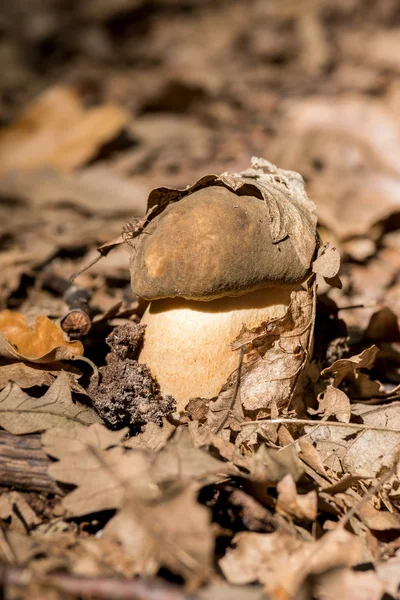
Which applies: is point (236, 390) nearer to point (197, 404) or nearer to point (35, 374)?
point (197, 404)

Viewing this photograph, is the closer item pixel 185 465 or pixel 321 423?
pixel 185 465

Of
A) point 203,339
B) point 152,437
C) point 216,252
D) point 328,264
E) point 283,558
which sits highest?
point 216,252

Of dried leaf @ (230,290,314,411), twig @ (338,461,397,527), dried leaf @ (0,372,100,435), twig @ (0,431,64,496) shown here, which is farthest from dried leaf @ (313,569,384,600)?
dried leaf @ (0,372,100,435)

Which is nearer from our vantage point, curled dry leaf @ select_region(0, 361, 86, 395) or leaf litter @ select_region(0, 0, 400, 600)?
leaf litter @ select_region(0, 0, 400, 600)

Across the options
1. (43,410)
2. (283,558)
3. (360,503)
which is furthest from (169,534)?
(43,410)

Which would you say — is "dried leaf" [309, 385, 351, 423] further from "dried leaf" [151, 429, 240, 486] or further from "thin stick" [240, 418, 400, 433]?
"dried leaf" [151, 429, 240, 486]

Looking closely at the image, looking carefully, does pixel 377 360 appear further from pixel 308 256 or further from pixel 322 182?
pixel 322 182

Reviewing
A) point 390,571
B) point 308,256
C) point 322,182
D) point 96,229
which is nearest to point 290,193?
point 308,256
